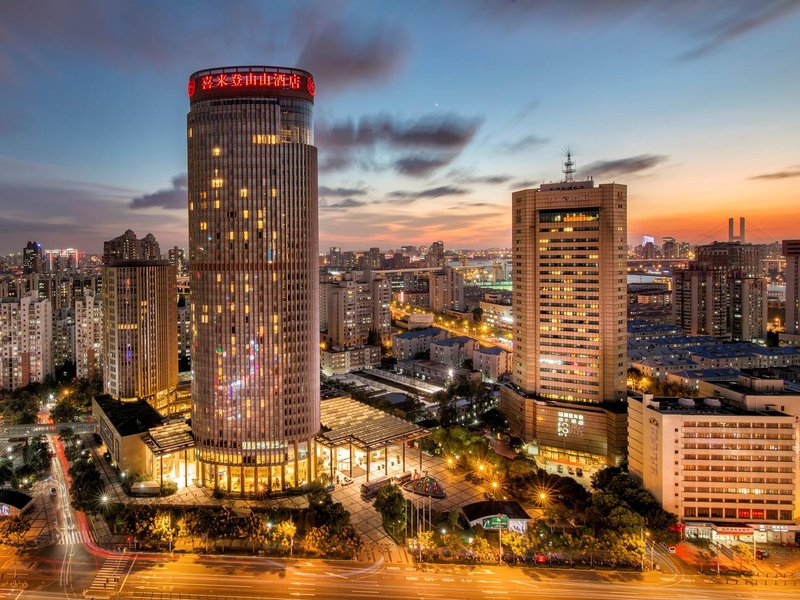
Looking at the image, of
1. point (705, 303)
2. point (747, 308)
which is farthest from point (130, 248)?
point (747, 308)

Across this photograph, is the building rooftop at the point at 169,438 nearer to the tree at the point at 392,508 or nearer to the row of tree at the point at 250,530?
the row of tree at the point at 250,530

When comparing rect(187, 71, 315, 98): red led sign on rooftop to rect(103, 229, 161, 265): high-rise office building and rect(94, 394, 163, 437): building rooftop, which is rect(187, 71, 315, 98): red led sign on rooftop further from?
rect(103, 229, 161, 265): high-rise office building

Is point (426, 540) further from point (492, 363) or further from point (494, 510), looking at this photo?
point (492, 363)

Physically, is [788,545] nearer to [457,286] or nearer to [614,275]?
[614,275]

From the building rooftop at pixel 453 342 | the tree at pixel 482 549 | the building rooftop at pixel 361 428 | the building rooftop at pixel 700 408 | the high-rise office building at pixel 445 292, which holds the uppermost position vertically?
the high-rise office building at pixel 445 292

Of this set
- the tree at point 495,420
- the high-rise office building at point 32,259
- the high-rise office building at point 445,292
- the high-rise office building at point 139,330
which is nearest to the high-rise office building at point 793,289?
the tree at point 495,420

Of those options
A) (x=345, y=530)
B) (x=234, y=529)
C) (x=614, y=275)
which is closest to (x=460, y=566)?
(x=345, y=530)
